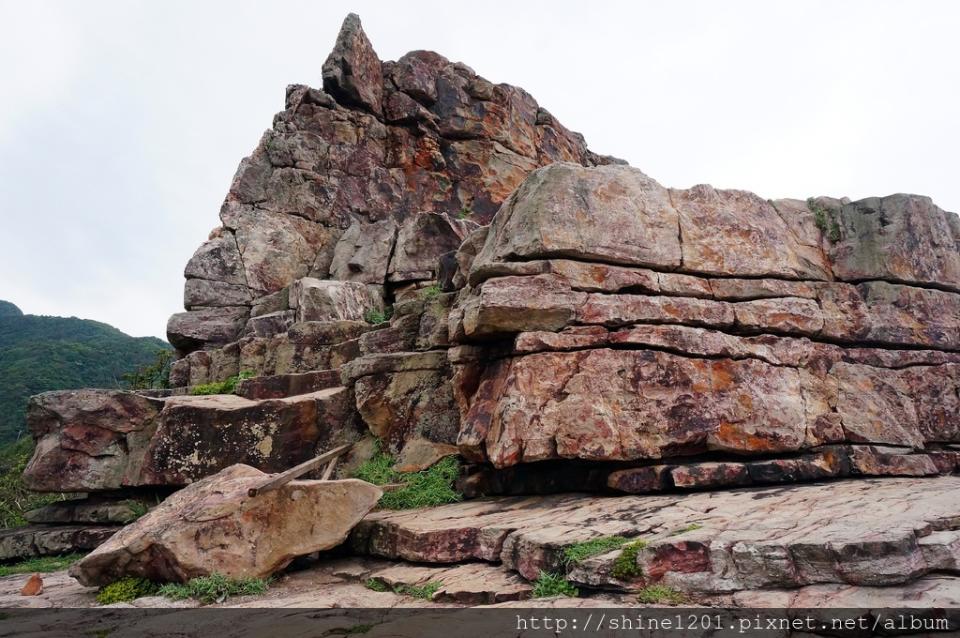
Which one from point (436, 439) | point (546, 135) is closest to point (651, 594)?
point (436, 439)

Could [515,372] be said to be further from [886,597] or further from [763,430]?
[886,597]

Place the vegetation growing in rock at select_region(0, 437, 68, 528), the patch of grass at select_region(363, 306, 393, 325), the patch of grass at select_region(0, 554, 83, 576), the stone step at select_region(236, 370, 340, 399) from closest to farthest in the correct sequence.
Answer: the patch of grass at select_region(0, 554, 83, 576)
the stone step at select_region(236, 370, 340, 399)
the patch of grass at select_region(363, 306, 393, 325)
the vegetation growing in rock at select_region(0, 437, 68, 528)

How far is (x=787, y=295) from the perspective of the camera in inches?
404

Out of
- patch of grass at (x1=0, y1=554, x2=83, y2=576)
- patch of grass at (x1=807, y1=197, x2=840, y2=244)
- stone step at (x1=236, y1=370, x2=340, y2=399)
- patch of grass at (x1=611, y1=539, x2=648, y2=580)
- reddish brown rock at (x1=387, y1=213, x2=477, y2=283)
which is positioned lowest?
patch of grass at (x1=0, y1=554, x2=83, y2=576)

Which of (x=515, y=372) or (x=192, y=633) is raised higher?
(x=515, y=372)

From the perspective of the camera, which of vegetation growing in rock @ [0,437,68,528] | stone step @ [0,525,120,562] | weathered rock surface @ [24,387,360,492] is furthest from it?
vegetation growing in rock @ [0,437,68,528]

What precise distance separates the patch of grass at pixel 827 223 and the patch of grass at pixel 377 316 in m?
10.9

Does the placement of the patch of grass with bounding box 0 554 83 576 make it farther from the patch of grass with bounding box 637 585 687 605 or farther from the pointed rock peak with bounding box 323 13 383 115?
the pointed rock peak with bounding box 323 13 383 115

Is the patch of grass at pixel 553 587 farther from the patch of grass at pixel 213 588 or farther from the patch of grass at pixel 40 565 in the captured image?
the patch of grass at pixel 40 565

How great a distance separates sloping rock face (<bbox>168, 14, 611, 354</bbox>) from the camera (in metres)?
20.1

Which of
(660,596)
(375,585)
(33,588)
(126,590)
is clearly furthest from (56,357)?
(660,596)

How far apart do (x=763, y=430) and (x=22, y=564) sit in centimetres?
1369

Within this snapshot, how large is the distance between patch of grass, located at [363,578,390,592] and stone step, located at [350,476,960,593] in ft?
1.94

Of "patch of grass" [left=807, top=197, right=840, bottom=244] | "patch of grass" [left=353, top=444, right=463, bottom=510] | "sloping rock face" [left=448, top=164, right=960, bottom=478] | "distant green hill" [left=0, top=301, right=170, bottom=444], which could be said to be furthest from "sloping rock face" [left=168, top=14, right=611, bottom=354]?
"distant green hill" [left=0, top=301, right=170, bottom=444]
